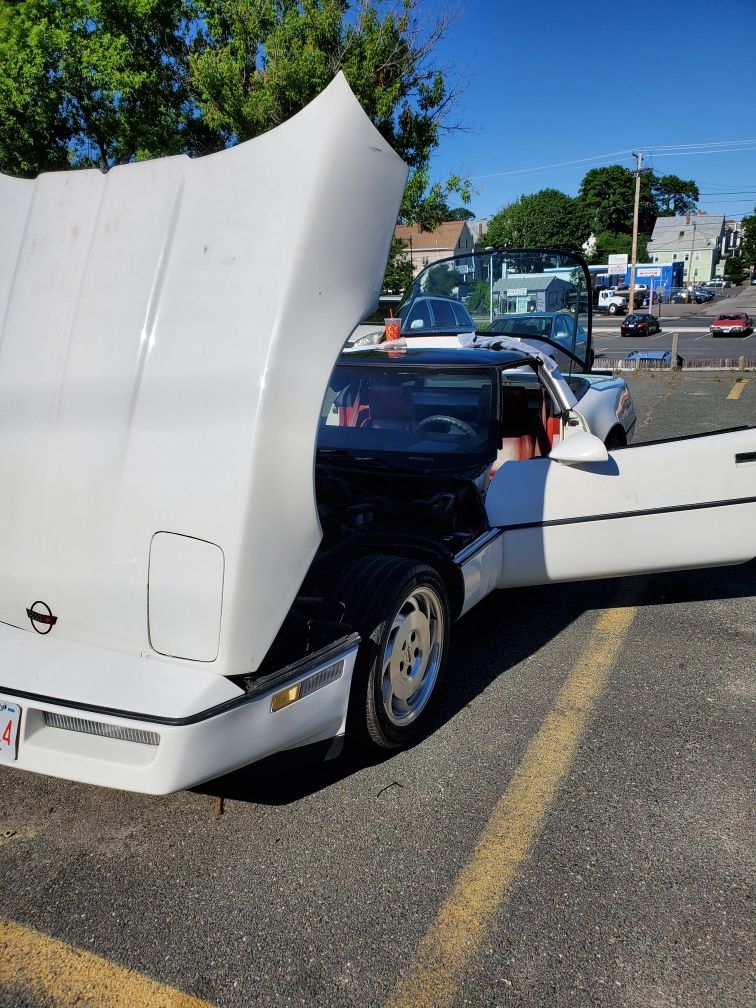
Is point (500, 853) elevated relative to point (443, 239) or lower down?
lower down

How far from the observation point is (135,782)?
6.77 ft

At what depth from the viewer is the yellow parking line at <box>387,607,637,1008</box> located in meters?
Result: 1.92

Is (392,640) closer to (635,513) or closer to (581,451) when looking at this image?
(581,451)

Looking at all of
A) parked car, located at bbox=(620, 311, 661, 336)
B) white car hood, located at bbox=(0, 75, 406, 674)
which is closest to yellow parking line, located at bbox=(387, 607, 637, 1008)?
white car hood, located at bbox=(0, 75, 406, 674)

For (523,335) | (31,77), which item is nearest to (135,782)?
(523,335)

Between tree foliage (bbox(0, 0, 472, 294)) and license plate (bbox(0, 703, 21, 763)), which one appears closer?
license plate (bbox(0, 703, 21, 763))

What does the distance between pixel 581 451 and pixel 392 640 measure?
1429 millimetres

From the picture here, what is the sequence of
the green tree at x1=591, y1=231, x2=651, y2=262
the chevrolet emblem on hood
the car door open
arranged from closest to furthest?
the chevrolet emblem on hood
the car door open
the green tree at x1=591, y1=231, x2=651, y2=262

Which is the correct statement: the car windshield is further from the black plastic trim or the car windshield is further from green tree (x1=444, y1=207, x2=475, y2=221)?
green tree (x1=444, y1=207, x2=475, y2=221)

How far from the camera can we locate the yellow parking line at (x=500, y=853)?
192cm

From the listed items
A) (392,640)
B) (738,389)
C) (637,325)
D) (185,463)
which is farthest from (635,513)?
(637,325)

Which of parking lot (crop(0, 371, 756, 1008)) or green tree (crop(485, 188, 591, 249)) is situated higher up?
green tree (crop(485, 188, 591, 249))

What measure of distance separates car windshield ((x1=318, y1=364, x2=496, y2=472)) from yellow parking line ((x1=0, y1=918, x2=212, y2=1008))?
8.39ft

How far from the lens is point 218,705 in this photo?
2.09m
